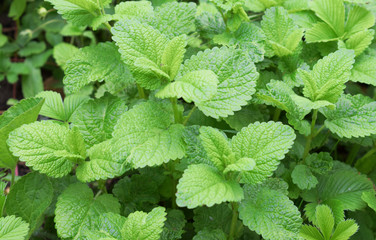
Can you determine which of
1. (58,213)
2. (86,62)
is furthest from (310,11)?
(58,213)

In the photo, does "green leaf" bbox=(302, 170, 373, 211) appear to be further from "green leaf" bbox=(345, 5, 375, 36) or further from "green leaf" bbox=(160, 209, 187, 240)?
"green leaf" bbox=(345, 5, 375, 36)

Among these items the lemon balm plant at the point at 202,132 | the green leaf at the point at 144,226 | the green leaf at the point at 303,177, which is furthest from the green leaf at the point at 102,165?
the green leaf at the point at 303,177

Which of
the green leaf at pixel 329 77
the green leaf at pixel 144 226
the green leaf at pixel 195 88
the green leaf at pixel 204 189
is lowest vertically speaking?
the green leaf at pixel 144 226

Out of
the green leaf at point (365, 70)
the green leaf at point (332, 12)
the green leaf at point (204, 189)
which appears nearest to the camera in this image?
the green leaf at point (204, 189)

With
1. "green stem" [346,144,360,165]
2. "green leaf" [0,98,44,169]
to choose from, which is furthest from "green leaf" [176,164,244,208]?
"green stem" [346,144,360,165]

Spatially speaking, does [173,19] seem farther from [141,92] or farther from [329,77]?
[329,77]

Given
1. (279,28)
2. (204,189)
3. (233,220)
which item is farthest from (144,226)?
(279,28)

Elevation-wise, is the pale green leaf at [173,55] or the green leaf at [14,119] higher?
the pale green leaf at [173,55]

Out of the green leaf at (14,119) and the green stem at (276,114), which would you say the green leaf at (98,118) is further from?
the green stem at (276,114)
